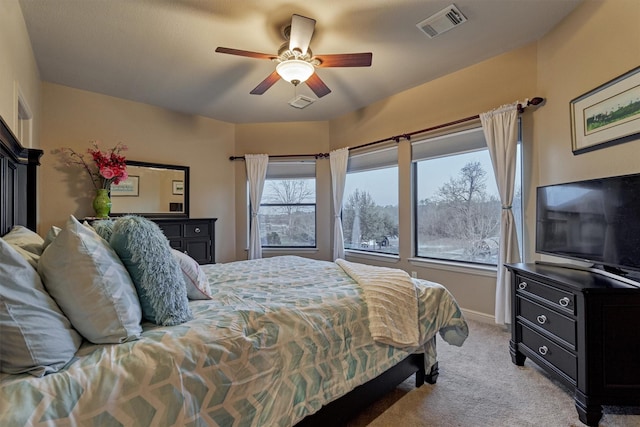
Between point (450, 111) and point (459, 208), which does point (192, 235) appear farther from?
point (450, 111)

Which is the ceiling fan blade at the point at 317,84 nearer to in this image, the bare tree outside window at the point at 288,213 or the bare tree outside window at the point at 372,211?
the bare tree outside window at the point at 372,211

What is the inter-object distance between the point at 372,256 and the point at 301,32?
2883 mm

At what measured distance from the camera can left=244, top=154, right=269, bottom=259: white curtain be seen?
186 inches

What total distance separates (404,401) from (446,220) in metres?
2.20

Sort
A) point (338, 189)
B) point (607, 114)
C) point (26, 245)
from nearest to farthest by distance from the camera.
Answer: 1. point (26, 245)
2. point (607, 114)
3. point (338, 189)

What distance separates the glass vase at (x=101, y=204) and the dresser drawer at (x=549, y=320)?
4.20 metres

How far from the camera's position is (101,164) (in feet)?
11.5

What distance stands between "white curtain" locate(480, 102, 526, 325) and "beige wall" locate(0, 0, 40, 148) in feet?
12.4

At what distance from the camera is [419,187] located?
378 centimetres

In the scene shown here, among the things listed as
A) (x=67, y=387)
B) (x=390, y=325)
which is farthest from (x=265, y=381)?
(x=390, y=325)

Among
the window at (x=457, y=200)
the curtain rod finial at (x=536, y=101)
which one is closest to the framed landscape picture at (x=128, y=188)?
the window at (x=457, y=200)

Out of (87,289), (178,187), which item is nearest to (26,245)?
(87,289)

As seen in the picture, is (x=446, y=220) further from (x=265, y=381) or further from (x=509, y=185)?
(x=265, y=381)

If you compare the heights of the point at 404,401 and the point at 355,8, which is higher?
the point at 355,8
